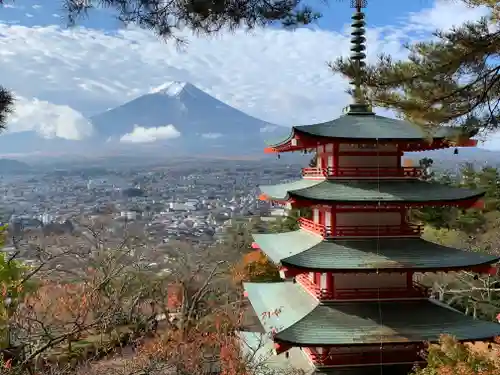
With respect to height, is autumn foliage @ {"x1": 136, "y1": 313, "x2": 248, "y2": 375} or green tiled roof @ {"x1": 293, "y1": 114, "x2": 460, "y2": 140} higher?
green tiled roof @ {"x1": 293, "y1": 114, "x2": 460, "y2": 140}

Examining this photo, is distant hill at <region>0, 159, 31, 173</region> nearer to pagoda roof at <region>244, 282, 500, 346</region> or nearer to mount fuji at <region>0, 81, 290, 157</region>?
mount fuji at <region>0, 81, 290, 157</region>

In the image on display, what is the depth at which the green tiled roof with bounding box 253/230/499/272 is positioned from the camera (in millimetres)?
10141

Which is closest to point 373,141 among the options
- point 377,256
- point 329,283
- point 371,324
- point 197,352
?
point 377,256

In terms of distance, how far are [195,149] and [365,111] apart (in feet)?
480

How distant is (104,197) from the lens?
2955 inches

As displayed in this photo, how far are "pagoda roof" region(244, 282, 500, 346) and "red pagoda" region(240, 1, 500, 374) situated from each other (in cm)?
2

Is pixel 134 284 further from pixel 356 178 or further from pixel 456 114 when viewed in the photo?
pixel 456 114

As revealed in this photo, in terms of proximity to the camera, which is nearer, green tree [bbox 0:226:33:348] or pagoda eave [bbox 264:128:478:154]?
pagoda eave [bbox 264:128:478:154]

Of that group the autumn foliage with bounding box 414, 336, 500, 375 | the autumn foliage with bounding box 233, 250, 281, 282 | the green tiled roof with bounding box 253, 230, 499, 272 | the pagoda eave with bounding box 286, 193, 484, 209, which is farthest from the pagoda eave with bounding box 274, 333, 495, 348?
the autumn foliage with bounding box 233, 250, 281, 282

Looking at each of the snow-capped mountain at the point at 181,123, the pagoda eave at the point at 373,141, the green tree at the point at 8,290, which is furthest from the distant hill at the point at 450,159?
the snow-capped mountain at the point at 181,123

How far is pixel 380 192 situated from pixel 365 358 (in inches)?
129

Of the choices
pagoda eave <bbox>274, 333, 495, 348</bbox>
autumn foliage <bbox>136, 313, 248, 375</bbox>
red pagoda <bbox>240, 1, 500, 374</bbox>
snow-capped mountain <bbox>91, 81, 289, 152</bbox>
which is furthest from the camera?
snow-capped mountain <bbox>91, 81, 289, 152</bbox>

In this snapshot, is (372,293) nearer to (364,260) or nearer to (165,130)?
(364,260)

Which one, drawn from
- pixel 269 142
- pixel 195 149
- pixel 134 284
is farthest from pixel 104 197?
pixel 195 149
